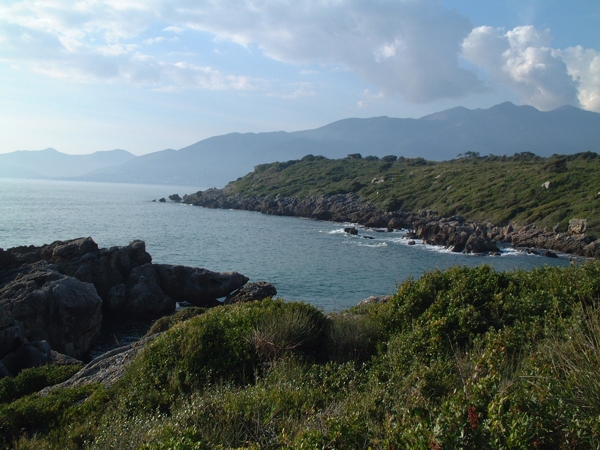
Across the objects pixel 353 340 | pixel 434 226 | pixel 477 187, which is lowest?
pixel 353 340

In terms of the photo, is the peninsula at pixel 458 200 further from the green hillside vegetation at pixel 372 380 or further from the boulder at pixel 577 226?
the green hillside vegetation at pixel 372 380

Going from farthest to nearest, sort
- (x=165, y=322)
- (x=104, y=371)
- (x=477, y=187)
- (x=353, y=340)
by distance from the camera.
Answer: (x=477, y=187) → (x=165, y=322) → (x=104, y=371) → (x=353, y=340)

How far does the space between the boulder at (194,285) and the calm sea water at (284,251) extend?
11.6 ft

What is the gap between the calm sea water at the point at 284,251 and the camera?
31.5 m

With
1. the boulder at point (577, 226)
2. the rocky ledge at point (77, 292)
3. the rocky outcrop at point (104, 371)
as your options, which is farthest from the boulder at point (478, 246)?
the rocky outcrop at point (104, 371)

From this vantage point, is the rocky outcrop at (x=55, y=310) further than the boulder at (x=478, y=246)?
No

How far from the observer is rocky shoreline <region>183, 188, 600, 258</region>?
4456 cm

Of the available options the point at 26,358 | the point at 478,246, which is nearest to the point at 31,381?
the point at 26,358

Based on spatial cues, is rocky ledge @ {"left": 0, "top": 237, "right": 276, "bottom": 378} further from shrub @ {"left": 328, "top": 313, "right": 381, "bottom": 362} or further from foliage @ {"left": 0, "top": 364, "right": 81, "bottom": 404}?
shrub @ {"left": 328, "top": 313, "right": 381, "bottom": 362}

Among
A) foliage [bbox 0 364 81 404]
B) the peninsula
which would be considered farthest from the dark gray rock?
the peninsula

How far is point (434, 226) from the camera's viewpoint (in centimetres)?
5159

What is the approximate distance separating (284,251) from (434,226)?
18299 millimetres

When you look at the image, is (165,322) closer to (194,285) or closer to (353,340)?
(353,340)

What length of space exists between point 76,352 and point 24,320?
2407 millimetres
